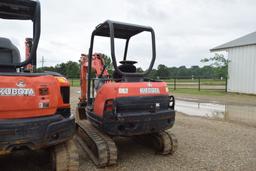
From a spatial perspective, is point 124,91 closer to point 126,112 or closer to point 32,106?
point 126,112

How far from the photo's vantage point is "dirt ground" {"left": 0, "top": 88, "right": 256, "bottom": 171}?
427 cm

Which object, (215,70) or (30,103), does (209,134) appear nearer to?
(30,103)

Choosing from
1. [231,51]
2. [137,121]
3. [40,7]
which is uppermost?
[231,51]

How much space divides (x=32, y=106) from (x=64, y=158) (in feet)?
3.02

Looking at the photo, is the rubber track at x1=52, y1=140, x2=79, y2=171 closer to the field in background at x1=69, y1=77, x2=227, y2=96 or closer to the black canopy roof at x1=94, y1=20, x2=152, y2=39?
the black canopy roof at x1=94, y1=20, x2=152, y2=39

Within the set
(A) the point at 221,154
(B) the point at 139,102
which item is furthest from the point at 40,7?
(A) the point at 221,154

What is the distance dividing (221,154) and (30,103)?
12.2ft

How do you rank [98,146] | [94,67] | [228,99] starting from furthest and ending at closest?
[228,99] → [94,67] → [98,146]

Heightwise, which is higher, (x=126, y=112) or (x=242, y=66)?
(x=242, y=66)

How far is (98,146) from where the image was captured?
4184mm

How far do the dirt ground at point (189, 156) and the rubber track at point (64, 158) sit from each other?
59cm

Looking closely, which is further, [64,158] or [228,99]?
[228,99]

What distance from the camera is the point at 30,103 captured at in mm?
3191

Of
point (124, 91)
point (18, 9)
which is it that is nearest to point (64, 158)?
point (124, 91)
